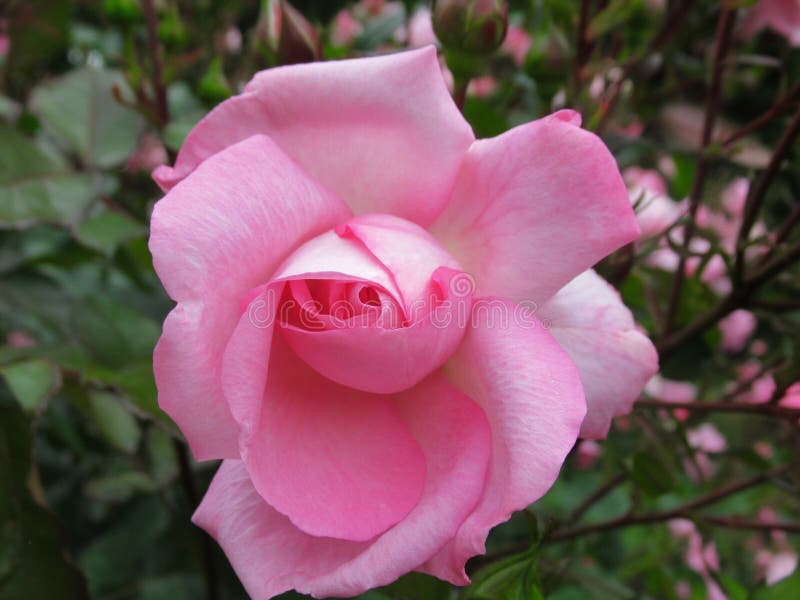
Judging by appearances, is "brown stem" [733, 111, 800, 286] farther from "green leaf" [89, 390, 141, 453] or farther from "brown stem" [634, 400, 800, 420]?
"green leaf" [89, 390, 141, 453]

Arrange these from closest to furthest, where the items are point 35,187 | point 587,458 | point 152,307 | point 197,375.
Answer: point 197,375 < point 35,187 < point 152,307 < point 587,458

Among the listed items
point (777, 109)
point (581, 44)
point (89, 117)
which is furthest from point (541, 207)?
point (89, 117)

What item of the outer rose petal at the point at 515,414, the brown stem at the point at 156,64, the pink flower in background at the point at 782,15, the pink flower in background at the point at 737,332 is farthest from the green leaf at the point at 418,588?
the pink flower in background at the point at 737,332

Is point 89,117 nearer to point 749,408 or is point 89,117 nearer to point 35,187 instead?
point 35,187

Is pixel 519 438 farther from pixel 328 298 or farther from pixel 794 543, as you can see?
pixel 794 543

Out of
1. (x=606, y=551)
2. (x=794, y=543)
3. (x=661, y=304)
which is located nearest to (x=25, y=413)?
(x=661, y=304)

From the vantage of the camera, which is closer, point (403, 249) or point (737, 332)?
point (403, 249)
